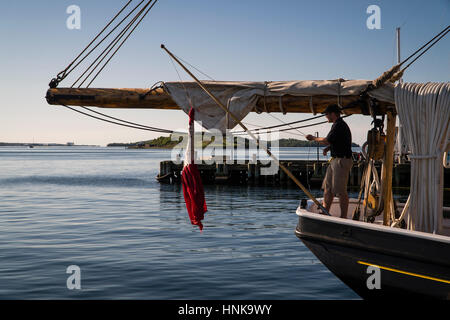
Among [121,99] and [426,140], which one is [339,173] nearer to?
[426,140]

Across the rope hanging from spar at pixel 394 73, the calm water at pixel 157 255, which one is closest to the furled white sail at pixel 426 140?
the rope hanging from spar at pixel 394 73

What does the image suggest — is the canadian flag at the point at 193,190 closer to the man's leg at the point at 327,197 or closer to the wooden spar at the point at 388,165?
the man's leg at the point at 327,197

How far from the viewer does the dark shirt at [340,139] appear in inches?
314

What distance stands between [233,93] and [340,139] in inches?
75.0

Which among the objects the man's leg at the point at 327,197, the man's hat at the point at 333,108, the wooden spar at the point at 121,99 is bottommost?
the man's leg at the point at 327,197

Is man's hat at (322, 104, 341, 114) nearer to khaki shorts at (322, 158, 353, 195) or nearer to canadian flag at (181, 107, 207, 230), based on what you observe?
khaki shorts at (322, 158, 353, 195)

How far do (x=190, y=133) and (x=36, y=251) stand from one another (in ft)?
28.2

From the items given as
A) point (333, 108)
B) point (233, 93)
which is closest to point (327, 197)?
point (333, 108)

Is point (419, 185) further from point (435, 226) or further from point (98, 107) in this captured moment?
point (98, 107)

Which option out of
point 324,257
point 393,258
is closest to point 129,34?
point 324,257

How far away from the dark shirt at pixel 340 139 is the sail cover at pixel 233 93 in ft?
1.78

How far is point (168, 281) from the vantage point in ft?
36.4

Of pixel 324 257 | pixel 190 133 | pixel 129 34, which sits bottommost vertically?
pixel 324 257
